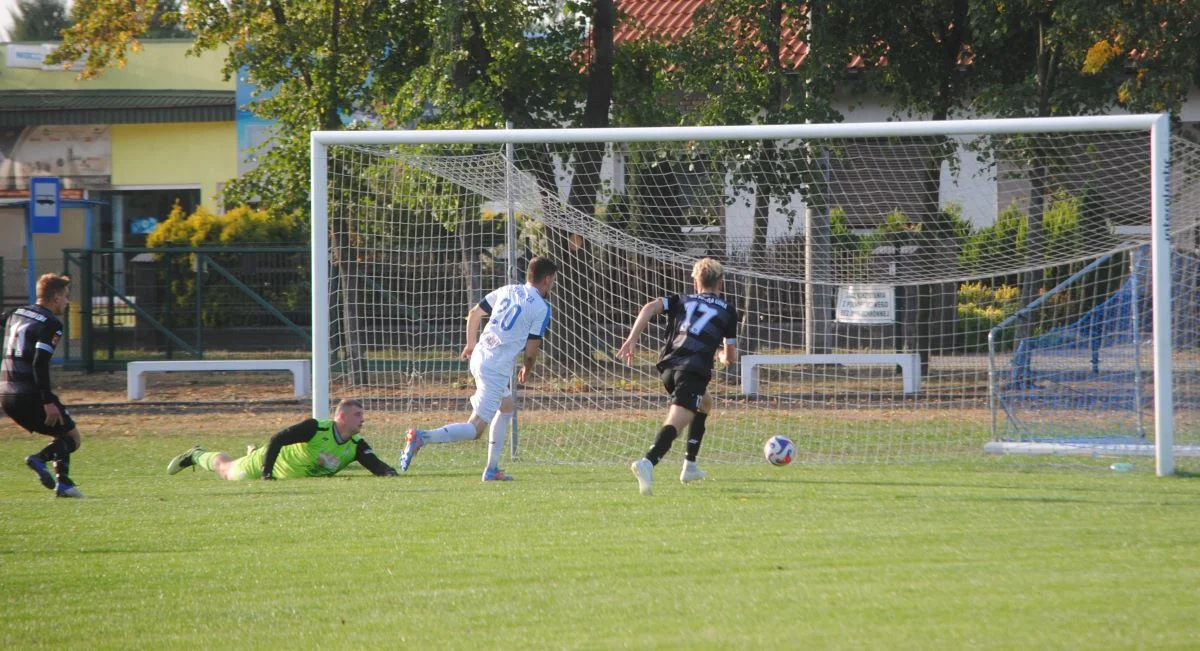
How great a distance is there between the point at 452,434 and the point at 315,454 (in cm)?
109

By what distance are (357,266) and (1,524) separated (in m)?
6.58

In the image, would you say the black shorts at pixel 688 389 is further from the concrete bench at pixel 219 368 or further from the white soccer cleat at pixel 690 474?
the concrete bench at pixel 219 368

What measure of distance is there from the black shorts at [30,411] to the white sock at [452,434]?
2.67 meters

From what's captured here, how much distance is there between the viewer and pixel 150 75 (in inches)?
1259

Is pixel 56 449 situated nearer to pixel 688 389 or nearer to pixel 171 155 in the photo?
pixel 688 389

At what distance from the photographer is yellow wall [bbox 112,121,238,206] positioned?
31.5 m

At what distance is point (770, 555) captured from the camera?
6559mm

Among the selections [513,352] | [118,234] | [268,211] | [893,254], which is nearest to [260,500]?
[513,352]

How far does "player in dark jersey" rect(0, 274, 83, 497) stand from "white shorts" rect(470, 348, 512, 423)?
297cm

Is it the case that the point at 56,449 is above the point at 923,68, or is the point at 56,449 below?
below

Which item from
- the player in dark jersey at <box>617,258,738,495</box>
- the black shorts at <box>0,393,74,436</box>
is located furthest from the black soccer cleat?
the player in dark jersey at <box>617,258,738,495</box>

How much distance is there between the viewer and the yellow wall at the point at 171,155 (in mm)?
31469

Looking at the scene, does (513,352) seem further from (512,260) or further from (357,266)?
(357,266)

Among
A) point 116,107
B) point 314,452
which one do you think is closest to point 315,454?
point 314,452
